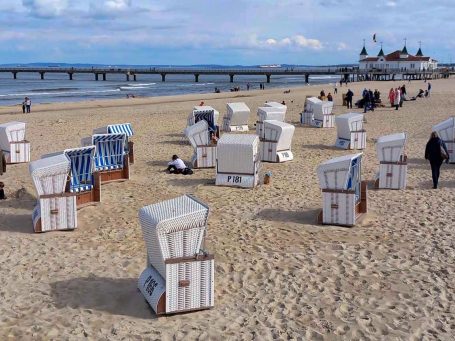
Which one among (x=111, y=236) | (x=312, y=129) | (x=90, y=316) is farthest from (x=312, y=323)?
(x=312, y=129)

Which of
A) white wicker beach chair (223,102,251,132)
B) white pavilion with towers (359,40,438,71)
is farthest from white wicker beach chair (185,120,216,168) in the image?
white pavilion with towers (359,40,438,71)

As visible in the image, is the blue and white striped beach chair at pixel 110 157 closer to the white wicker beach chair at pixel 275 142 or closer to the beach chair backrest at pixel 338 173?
the white wicker beach chair at pixel 275 142

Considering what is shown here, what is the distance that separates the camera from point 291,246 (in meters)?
7.55

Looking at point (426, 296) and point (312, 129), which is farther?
point (312, 129)

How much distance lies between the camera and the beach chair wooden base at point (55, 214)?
27.0 ft

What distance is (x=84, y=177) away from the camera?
1001cm

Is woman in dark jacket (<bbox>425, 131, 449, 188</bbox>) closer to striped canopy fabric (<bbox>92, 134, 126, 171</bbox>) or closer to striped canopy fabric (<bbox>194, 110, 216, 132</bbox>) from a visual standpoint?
striped canopy fabric (<bbox>92, 134, 126, 171</bbox>)

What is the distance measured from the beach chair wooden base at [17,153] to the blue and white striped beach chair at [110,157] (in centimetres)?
362

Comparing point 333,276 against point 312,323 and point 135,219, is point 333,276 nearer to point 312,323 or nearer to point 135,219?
point 312,323

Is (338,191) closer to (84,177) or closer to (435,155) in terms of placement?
(435,155)

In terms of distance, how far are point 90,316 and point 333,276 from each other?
2827 mm

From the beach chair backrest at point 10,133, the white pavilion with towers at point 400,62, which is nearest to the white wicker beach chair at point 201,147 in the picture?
the beach chair backrest at point 10,133

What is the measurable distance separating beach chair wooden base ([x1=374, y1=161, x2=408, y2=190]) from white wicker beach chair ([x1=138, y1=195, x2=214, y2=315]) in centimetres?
607

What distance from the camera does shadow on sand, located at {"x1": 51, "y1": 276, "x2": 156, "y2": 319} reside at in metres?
5.70
